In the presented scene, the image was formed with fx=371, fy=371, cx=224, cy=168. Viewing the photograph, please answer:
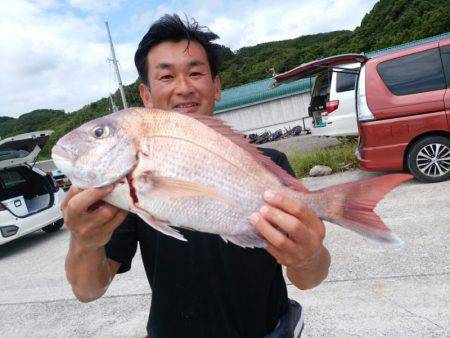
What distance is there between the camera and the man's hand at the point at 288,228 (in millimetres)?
1307

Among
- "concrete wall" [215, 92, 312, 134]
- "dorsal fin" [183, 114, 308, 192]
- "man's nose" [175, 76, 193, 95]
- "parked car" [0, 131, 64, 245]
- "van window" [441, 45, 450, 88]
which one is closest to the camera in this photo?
"dorsal fin" [183, 114, 308, 192]

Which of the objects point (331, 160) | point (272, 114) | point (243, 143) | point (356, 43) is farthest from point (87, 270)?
point (356, 43)

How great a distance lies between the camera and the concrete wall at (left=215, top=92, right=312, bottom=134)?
71.4 feet

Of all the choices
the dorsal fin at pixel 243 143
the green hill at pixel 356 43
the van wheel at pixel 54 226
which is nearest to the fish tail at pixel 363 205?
the dorsal fin at pixel 243 143

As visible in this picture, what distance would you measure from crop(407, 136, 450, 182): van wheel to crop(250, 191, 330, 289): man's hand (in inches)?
189

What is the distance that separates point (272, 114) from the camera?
74.2ft

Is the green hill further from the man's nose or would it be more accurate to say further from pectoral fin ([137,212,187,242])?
pectoral fin ([137,212,187,242])

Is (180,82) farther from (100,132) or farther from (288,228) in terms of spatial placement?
(288,228)

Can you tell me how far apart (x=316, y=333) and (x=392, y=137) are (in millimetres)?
3766

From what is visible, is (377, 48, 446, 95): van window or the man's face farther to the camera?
(377, 48, 446, 95): van window

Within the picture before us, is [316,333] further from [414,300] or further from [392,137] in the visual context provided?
[392,137]

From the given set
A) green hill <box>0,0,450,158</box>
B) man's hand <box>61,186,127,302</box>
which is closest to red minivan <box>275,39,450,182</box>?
man's hand <box>61,186,127,302</box>

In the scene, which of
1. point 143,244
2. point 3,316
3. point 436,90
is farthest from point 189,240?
point 436,90

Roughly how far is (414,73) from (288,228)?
5.21 metres
